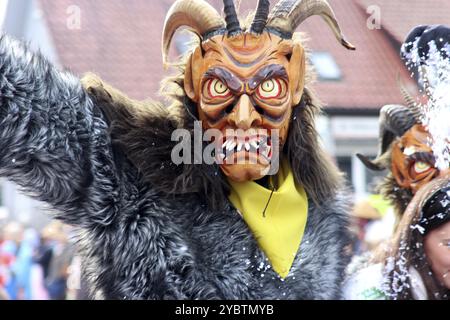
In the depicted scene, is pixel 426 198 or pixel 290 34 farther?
pixel 426 198

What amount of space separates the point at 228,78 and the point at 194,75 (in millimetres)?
130

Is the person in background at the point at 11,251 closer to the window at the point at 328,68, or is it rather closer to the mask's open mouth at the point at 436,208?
the mask's open mouth at the point at 436,208

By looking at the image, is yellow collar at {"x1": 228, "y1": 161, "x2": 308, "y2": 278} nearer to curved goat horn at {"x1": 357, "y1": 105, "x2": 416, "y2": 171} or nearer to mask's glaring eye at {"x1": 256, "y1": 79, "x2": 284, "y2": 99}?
mask's glaring eye at {"x1": 256, "y1": 79, "x2": 284, "y2": 99}

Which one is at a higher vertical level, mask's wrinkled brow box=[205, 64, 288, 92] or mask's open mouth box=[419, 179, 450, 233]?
mask's wrinkled brow box=[205, 64, 288, 92]

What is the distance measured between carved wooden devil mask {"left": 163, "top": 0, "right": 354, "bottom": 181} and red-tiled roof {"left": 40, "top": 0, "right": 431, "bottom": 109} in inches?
199

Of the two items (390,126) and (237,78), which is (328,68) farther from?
(237,78)

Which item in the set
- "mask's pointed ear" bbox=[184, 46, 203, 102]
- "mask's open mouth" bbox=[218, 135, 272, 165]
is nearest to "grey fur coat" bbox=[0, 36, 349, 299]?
"mask's open mouth" bbox=[218, 135, 272, 165]

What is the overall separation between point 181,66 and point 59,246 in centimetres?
331

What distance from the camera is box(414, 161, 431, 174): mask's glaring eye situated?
3.51 meters

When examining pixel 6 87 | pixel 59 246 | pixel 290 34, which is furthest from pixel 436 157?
pixel 59 246

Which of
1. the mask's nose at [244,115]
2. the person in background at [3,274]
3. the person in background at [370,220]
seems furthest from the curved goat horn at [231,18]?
the person in background at [3,274]

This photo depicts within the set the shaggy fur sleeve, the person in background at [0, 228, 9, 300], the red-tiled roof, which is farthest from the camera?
the red-tiled roof
